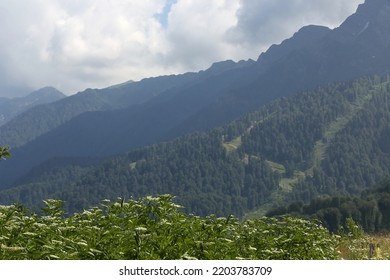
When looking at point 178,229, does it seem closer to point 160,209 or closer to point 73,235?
point 160,209

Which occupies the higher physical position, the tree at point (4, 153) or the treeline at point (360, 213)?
the tree at point (4, 153)

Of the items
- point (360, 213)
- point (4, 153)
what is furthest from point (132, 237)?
point (360, 213)

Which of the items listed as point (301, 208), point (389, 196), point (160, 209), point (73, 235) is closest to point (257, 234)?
A: point (160, 209)

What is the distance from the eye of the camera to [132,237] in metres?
7.20

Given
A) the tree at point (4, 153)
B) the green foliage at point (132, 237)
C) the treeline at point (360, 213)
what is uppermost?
the tree at point (4, 153)

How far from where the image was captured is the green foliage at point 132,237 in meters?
6.68

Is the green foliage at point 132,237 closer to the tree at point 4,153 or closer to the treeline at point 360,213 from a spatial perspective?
the tree at point 4,153

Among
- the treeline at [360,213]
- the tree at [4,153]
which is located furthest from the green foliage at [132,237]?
the treeline at [360,213]

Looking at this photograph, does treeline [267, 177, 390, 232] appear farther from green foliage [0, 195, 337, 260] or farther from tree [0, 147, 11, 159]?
tree [0, 147, 11, 159]

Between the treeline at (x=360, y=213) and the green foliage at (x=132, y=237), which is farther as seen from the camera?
the treeline at (x=360, y=213)

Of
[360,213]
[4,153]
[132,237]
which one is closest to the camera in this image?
[4,153]

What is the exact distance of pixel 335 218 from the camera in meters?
164

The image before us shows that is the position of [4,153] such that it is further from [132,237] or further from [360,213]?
[360,213]
